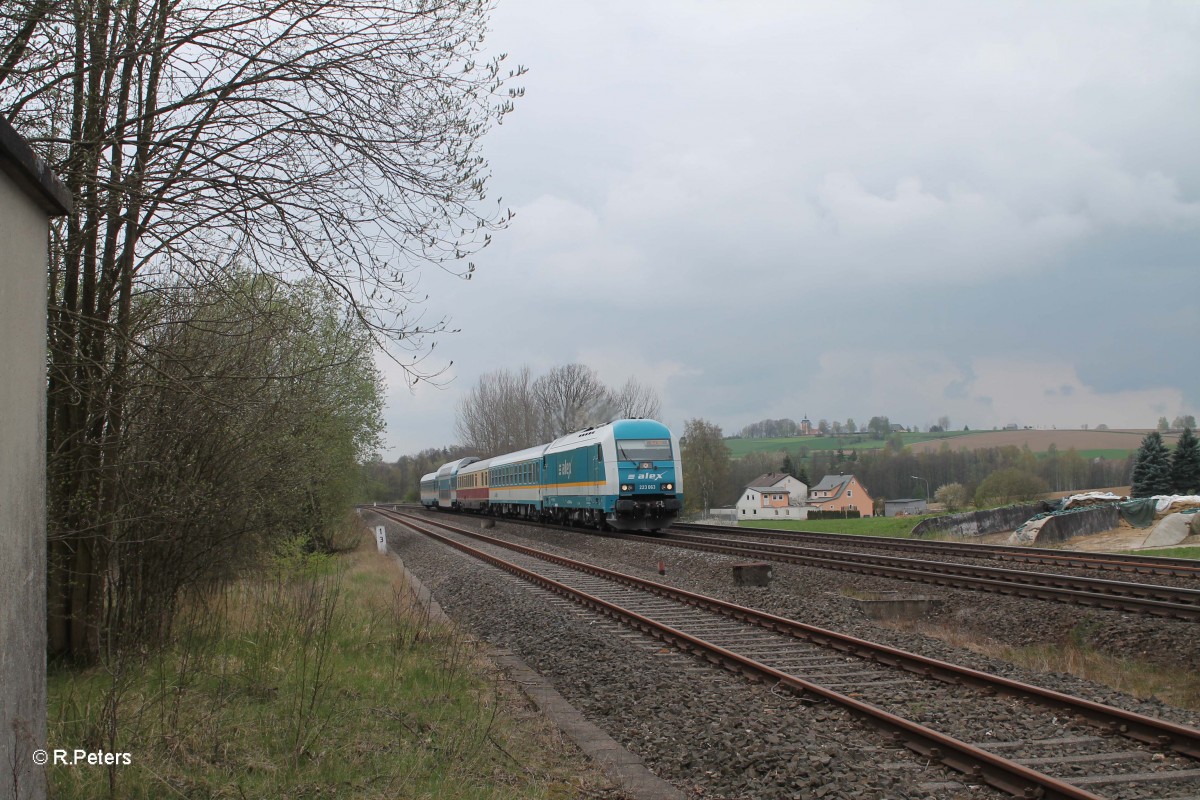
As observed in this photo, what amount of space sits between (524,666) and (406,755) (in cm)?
372

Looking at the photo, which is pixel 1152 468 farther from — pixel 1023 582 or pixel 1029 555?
pixel 1023 582

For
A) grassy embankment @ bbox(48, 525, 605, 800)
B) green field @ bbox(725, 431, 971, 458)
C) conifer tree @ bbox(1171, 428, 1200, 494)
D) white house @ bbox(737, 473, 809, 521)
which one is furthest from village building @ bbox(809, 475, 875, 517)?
grassy embankment @ bbox(48, 525, 605, 800)

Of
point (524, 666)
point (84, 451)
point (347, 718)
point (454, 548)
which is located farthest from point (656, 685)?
point (454, 548)

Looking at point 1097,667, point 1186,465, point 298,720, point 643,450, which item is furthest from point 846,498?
point 298,720

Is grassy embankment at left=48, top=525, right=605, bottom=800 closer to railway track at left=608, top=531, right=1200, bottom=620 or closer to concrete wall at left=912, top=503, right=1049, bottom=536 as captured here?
railway track at left=608, top=531, right=1200, bottom=620

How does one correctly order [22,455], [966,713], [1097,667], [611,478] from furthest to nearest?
[611,478] → [1097,667] → [966,713] → [22,455]

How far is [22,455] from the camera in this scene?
3.34m

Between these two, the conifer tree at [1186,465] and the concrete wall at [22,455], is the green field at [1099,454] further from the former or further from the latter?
the concrete wall at [22,455]

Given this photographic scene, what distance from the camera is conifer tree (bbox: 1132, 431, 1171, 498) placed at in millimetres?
43125

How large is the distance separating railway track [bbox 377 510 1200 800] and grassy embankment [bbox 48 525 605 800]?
2.20 metres

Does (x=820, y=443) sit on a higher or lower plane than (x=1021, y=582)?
higher

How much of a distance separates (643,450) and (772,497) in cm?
6253

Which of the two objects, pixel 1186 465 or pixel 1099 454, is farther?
pixel 1099 454

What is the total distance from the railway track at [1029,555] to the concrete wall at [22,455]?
47.5 feet
